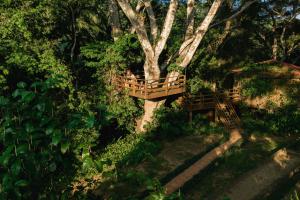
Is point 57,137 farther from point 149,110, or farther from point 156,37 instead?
point 149,110

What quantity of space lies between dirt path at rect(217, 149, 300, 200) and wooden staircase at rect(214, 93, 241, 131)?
5.24 metres

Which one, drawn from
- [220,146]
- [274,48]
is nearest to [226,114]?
[220,146]

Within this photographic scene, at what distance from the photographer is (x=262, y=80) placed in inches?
987

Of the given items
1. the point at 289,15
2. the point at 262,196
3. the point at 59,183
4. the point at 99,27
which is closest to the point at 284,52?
the point at 289,15

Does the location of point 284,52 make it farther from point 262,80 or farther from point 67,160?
point 67,160

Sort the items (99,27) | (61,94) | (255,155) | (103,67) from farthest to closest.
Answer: (99,27), (103,67), (61,94), (255,155)

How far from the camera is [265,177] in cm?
1515

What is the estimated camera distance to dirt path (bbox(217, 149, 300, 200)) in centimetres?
1374

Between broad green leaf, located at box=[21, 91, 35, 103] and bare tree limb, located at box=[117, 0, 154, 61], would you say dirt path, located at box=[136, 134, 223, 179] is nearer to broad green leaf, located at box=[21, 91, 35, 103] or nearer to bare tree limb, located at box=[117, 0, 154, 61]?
bare tree limb, located at box=[117, 0, 154, 61]

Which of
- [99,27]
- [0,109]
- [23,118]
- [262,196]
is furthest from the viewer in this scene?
[99,27]

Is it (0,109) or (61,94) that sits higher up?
(0,109)

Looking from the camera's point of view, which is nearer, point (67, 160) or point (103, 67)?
point (67, 160)

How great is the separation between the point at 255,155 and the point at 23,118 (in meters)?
17.4

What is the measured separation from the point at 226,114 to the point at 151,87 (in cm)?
675
